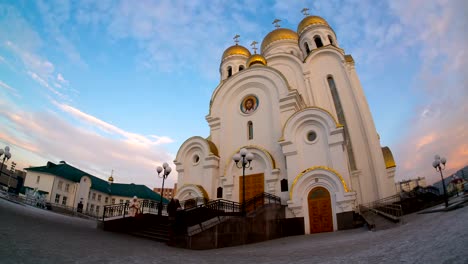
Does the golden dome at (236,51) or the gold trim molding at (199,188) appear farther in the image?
the golden dome at (236,51)

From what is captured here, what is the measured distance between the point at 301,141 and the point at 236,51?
1595 cm

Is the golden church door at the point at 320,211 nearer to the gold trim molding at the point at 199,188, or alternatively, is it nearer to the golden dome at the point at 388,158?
the gold trim molding at the point at 199,188

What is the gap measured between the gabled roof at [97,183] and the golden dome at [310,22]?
34.8m

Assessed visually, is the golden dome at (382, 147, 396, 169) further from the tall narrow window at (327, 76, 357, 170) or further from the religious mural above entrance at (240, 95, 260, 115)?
the religious mural above entrance at (240, 95, 260, 115)

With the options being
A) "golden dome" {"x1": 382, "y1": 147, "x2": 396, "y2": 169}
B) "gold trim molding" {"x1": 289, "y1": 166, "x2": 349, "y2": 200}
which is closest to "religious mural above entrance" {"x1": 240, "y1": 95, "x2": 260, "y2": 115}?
"gold trim molding" {"x1": 289, "y1": 166, "x2": 349, "y2": 200}

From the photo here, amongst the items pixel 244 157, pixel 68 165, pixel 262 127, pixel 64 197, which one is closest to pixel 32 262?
pixel 244 157

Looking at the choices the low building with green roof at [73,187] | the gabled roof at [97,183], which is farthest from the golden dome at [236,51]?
the gabled roof at [97,183]

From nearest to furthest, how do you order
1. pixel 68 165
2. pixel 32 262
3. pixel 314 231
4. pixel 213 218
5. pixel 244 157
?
pixel 32 262
pixel 213 218
pixel 244 157
pixel 314 231
pixel 68 165

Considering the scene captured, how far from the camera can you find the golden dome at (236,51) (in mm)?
28355

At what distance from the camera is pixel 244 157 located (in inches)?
506

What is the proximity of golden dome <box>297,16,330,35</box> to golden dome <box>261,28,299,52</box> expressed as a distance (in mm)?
1793

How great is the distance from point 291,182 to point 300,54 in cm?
1732

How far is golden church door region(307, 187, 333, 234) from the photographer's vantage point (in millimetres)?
13592

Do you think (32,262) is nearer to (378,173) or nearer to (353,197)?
(353,197)
